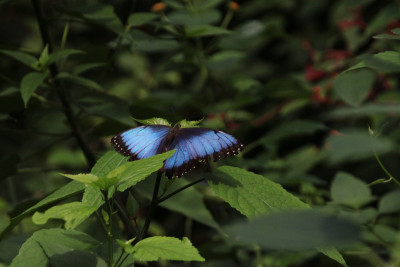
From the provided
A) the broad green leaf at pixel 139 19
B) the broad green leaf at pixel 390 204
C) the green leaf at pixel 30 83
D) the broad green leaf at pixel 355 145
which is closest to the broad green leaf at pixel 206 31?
the broad green leaf at pixel 139 19

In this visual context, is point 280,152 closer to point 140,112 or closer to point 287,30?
point 287,30

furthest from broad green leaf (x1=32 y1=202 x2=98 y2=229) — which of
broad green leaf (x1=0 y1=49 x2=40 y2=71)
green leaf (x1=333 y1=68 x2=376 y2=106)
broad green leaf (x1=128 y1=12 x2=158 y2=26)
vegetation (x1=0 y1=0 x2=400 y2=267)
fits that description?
green leaf (x1=333 y1=68 x2=376 y2=106)

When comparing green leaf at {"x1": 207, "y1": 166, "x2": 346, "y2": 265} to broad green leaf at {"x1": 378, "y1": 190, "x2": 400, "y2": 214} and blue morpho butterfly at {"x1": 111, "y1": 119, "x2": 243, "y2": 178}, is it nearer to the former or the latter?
blue morpho butterfly at {"x1": 111, "y1": 119, "x2": 243, "y2": 178}

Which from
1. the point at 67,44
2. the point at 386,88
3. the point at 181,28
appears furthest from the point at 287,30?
the point at 181,28

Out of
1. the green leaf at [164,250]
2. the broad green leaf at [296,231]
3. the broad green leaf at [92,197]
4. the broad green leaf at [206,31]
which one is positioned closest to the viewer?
the broad green leaf at [296,231]

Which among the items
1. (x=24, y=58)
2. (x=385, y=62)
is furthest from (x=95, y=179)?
(x=24, y=58)

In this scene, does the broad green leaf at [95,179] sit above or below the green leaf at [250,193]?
above

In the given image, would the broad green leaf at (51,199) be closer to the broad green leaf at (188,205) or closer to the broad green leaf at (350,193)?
the broad green leaf at (188,205)
